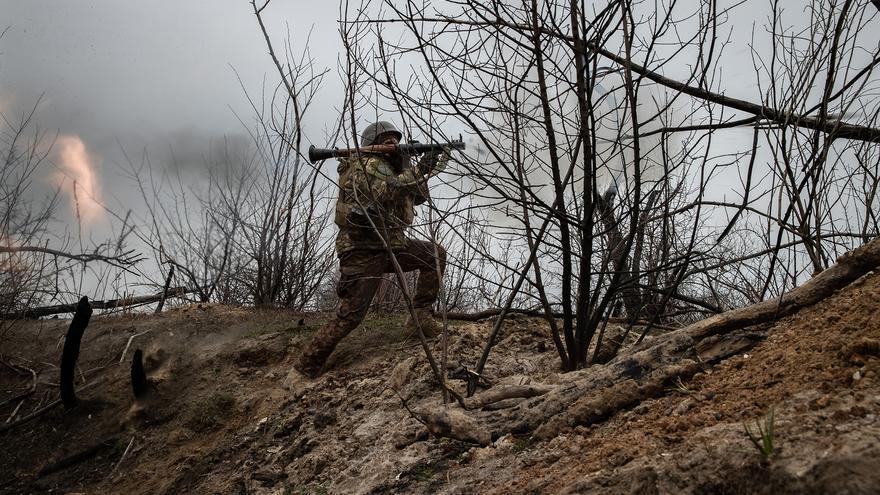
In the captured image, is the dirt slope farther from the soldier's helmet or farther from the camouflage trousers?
the soldier's helmet

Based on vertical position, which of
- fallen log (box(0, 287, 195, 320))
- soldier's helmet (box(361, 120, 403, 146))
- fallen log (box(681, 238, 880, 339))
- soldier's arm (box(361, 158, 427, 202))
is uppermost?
soldier's helmet (box(361, 120, 403, 146))

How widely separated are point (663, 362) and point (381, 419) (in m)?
2.02

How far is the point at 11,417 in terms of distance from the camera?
6.16 m

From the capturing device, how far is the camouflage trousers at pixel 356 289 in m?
5.22

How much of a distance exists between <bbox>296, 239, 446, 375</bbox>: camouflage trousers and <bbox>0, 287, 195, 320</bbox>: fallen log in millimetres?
4078

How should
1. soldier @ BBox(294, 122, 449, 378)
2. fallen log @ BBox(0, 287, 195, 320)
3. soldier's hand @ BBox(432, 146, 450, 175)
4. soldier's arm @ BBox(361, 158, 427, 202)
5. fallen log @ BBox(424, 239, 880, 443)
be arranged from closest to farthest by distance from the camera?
fallen log @ BBox(424, 239, 880, 443)
soldier's hand @ BBox(432, 146, 450, 175)
soldier's arm @ BBox(361, 158, 427, 202)
soldier @ BBox(294, 122, 449, 378)
fallen log @ BBox(0, 287, 195, 320)

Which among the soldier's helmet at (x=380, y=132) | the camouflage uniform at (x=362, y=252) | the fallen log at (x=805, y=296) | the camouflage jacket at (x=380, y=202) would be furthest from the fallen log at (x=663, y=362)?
the soldier's helmet at (x=380, y=132)

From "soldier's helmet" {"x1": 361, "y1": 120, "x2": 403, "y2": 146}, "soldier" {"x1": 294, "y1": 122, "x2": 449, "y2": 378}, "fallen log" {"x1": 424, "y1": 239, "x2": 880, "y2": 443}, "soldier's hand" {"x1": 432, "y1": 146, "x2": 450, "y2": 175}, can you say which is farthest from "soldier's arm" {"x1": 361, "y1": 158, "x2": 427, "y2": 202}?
"fallen log" {"x1": 424, "y1": 239, "x2": 880, "y2": 443}

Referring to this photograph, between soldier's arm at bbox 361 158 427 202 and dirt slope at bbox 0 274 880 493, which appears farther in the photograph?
soldier's arm at bbox 361 158 427 202

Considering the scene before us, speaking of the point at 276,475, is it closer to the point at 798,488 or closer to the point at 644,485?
the point at 644,485

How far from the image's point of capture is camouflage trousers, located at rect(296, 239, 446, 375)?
522 cm

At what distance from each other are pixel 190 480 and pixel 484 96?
10.8 ft

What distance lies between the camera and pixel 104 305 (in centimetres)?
857

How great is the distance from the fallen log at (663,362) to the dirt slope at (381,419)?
80 millimetres
